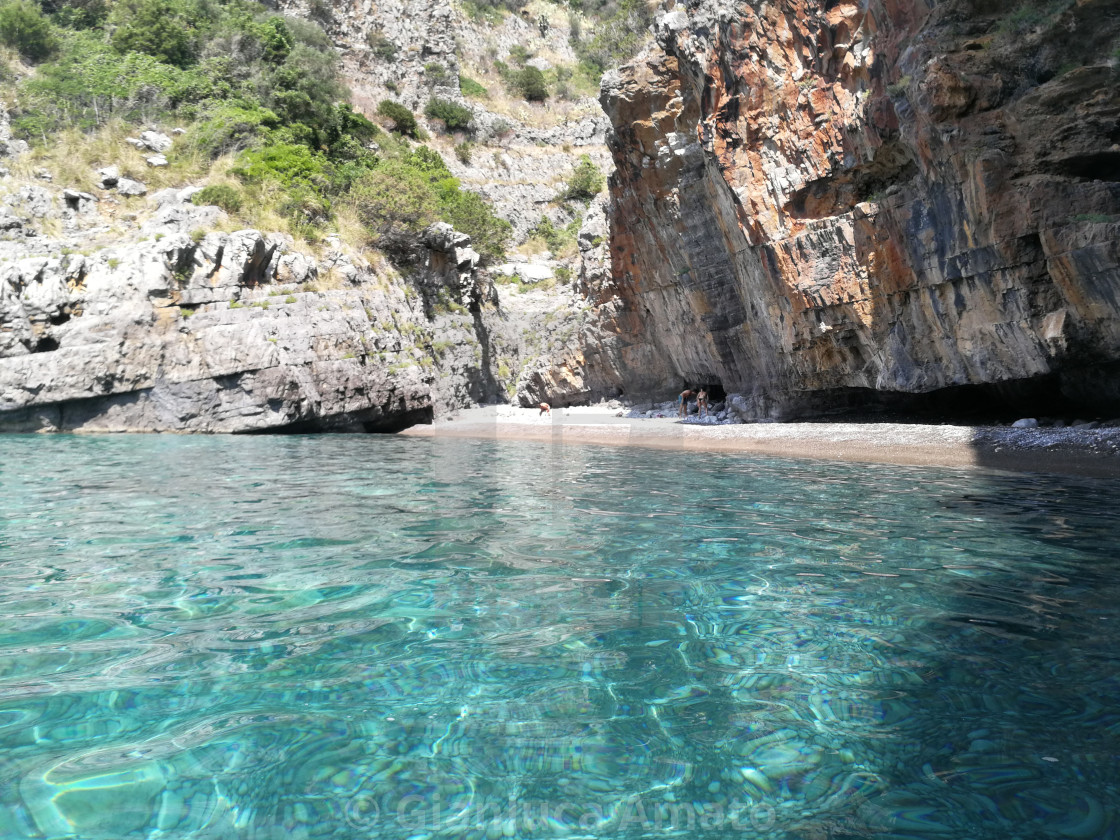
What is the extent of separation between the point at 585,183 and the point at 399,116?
48.8ft

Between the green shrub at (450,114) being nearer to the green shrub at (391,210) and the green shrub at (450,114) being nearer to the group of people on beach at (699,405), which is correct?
the green shrub at (391,210)

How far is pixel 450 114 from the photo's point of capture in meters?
53.7

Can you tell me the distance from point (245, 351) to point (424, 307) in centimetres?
997

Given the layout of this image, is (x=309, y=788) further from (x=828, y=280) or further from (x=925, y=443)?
(x=828, y=280)

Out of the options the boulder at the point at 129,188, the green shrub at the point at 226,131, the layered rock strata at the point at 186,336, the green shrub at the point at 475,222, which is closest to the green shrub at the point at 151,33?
the green shrub at the point at 226,131

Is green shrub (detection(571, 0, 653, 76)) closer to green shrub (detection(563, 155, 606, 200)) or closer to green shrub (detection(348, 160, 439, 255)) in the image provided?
green shrub (detection(563, 155, 606, 200))

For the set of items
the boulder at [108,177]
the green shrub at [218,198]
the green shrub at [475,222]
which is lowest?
the green shrub at [218,198]

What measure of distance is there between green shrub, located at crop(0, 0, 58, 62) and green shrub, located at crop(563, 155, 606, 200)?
31.0 m

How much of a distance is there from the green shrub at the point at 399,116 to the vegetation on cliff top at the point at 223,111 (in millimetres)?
3523

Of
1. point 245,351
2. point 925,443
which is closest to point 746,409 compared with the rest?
point 925,443

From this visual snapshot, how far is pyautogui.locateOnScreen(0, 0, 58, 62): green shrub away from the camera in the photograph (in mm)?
34928

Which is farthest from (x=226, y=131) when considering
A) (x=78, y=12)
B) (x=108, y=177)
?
(x=78, y=12)

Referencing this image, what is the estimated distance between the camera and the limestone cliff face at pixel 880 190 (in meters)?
11.4

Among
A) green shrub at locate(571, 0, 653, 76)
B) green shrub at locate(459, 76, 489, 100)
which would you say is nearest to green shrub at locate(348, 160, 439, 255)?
green shrub at locate(571, 0, 653, 76)
